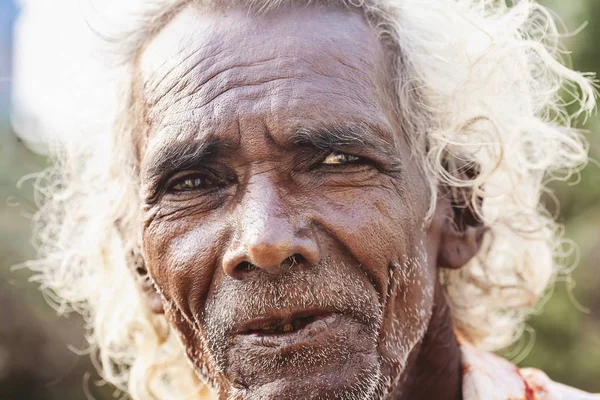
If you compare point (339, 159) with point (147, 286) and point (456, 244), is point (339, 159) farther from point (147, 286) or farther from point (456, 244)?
point (147, 286)

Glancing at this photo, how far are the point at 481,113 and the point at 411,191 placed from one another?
43 centimetres

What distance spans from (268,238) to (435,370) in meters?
0.92

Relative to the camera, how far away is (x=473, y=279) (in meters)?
3.04

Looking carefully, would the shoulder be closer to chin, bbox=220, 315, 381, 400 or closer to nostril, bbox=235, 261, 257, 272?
chin, bbox=220, 315, 381, 400

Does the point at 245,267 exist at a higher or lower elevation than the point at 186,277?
higher

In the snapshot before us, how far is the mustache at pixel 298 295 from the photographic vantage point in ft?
6.53

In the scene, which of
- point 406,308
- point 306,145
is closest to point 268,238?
point 306,145

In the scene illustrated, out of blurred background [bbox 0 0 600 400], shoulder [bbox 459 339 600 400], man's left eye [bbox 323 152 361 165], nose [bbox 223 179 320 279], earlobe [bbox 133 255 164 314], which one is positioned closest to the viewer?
nose [bbox 223 179 320 279]

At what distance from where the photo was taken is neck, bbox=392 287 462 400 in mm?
2508

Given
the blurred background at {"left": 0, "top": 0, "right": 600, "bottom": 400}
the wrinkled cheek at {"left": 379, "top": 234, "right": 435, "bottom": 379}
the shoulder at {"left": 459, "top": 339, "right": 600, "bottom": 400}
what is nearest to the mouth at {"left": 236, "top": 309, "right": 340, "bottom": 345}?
the wrinkled cheek at {"left": 379, "top": 234, "right": 435, "bottom": 379}

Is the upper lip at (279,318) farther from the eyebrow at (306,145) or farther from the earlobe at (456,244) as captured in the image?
the earlobe at (456,244)

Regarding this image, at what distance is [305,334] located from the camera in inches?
78.6

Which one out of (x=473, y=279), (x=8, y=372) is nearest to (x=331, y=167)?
(x=473, y=279)

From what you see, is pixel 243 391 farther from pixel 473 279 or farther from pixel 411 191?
pixel 473 279
